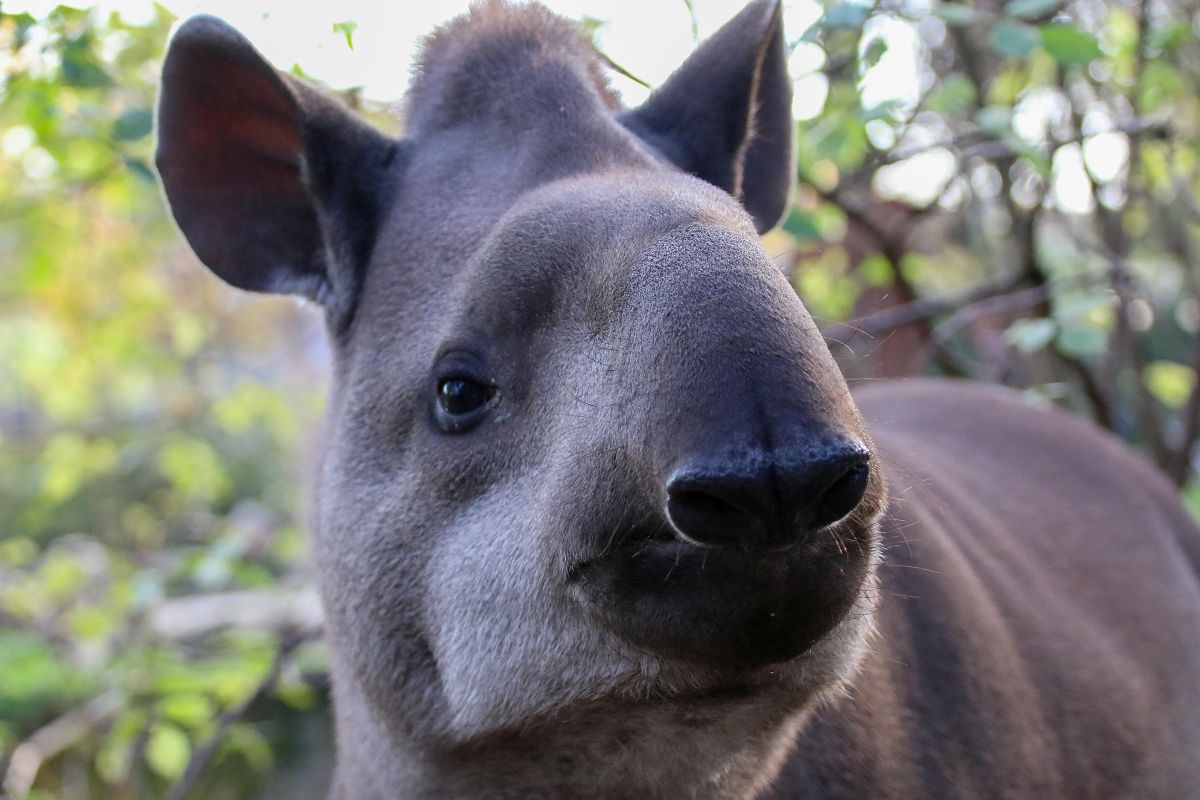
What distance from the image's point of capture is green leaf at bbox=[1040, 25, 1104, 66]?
3879 millimetres

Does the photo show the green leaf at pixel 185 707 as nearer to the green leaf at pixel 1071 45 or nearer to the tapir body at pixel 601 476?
the tapir body at pixel 601 476

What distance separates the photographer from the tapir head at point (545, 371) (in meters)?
1.78

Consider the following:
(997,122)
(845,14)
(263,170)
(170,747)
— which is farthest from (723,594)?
(170,747)

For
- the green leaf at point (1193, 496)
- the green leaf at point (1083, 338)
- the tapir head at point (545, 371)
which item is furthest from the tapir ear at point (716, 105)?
the green leaf at point (1193, 496)

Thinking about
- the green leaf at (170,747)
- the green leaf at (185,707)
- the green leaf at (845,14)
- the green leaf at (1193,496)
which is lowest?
the green leaf at (1193,496)

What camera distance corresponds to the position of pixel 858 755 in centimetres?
285

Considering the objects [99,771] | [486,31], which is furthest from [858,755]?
[99,771]

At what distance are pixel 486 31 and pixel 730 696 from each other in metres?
1.77

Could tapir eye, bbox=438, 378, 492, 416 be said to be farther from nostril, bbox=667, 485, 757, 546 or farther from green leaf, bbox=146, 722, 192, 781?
green leaf, bbox=146, 722, 192, 781

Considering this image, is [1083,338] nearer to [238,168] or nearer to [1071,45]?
[1071,45]

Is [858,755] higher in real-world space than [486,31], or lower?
lower

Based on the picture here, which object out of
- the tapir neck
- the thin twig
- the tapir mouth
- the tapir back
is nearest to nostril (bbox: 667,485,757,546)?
the tapir mouth

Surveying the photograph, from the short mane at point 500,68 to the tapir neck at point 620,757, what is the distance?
139cm

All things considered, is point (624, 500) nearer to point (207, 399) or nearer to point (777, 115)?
point (777, 115)
